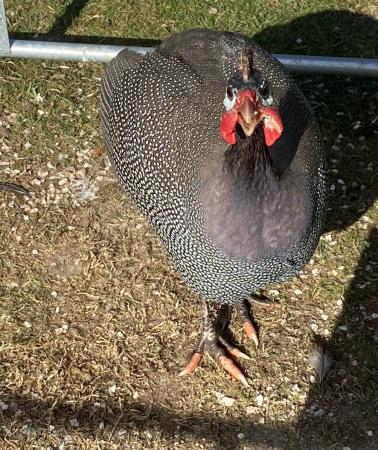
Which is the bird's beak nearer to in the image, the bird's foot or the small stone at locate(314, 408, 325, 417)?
the bird's foot

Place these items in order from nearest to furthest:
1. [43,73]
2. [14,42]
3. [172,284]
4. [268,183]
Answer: [268,183], [172,284], [14,42], [43,73]

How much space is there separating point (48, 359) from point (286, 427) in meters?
1.12

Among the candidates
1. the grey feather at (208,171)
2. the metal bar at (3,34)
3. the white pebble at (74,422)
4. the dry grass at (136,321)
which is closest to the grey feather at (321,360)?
the dry grass at (136,321)

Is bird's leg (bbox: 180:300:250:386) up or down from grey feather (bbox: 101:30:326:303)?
down

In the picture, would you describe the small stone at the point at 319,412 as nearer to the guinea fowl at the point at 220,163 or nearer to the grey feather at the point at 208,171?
the guinea fowl at the point at 220,163

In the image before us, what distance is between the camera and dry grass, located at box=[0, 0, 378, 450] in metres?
3.15

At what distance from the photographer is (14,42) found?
4172 mm

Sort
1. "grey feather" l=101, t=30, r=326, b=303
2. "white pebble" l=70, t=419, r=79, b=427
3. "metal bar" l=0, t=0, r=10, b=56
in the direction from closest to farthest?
"grey feather" l=101, t=30, r=326, b=303, "white pebble" l=70, t=419, r=79, b=427, "metal bar" l=0, t=0, r=10, b=56

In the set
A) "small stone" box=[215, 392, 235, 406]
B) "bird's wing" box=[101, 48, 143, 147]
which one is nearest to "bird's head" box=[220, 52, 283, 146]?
"bird's wing" box=[101, 48, 143, 147]

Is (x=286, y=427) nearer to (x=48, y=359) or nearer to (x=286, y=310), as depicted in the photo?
(x=286, y=310)

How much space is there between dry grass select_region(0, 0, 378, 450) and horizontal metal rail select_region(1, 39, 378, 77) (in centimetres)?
28

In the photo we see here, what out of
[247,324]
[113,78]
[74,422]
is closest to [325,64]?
[113,78]

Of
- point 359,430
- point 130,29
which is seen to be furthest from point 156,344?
point 130,29

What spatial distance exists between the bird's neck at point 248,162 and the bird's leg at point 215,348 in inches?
36.4
